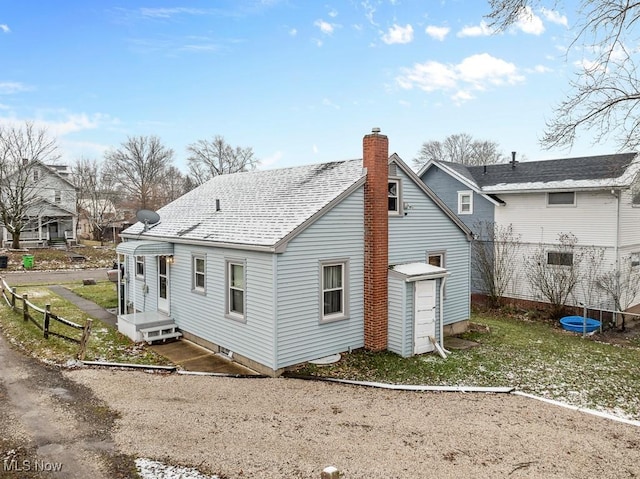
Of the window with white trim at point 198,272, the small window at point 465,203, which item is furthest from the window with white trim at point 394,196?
the small window at point 465,203

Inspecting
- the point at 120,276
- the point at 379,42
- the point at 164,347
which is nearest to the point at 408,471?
the point at 164,347

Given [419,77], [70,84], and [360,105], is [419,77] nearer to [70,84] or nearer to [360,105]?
[360,105]

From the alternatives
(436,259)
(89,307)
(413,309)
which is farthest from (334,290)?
(89,307)

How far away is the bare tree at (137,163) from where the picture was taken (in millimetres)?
60969

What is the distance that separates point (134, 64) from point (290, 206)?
15462 millimetres

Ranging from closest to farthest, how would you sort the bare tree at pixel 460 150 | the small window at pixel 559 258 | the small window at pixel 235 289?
the small window at pixel 235 289 → the small window at pixel 559 258 → the bare tree at pixel 460 150

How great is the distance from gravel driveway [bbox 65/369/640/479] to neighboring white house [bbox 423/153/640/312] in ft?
39.6

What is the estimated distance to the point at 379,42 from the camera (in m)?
16.9

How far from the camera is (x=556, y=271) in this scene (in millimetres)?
19156

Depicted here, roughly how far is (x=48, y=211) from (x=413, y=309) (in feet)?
137

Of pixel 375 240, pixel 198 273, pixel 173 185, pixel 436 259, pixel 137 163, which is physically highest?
pixel 137 163

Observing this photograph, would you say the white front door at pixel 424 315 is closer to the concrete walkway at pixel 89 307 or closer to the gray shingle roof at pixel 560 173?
the gray shingle roof at pixel 560 173

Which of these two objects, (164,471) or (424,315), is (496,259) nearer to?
(424,315)

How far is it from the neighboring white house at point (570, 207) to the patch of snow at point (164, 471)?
16759mm
